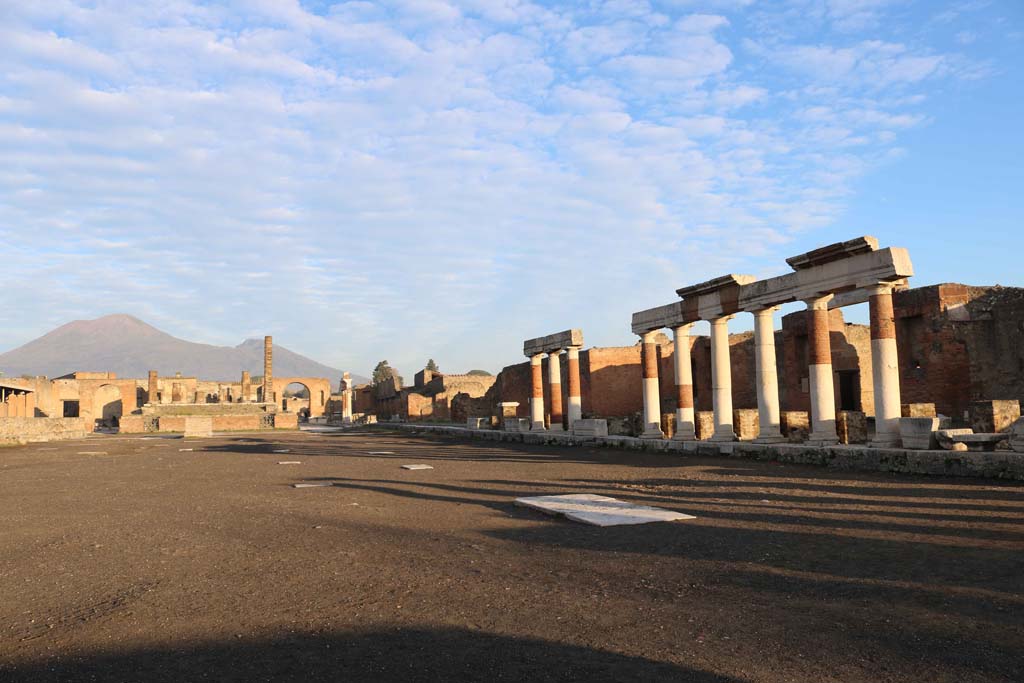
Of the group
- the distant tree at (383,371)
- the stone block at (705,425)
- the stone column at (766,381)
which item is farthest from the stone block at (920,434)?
the distant tree at (383,371)

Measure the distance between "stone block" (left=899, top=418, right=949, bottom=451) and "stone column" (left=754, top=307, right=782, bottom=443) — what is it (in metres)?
3.58

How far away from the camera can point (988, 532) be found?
670cm

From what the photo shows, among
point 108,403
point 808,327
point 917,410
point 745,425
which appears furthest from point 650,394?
point 108,403

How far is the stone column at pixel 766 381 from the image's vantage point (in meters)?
15.8

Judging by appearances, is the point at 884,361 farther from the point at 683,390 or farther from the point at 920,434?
the point at 683,390

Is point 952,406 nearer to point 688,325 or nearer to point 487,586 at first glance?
point 688,325

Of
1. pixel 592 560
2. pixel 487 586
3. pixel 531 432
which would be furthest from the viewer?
pixel 531 432

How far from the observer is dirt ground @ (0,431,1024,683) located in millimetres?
3656

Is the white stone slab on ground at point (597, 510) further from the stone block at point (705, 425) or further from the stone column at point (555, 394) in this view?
the stone column at point (555, 394)

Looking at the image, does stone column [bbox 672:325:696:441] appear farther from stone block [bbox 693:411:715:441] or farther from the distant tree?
the distant tree

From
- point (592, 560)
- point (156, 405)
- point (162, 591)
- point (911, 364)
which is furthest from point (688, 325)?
point (156, 405)

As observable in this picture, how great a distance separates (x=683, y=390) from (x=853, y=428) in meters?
4.90

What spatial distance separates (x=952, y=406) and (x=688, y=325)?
8195mm

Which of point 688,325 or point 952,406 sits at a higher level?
point 688,325
